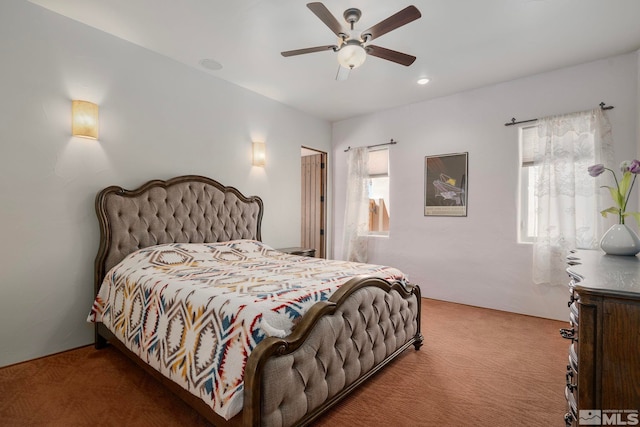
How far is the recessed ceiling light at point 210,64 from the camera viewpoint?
3.20m

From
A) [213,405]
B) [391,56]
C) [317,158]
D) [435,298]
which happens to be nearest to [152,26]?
[391,56]

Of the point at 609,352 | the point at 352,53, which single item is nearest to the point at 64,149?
the point at 352,53

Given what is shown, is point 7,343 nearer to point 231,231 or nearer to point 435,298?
point 231,231

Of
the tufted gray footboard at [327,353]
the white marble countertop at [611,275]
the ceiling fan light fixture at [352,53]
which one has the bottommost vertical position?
the tufted gray footboard at [327,353]

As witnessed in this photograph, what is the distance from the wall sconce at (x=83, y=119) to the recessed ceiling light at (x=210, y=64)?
1.17 metres

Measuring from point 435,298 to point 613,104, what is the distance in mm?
2901

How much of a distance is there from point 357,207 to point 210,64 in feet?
9.28

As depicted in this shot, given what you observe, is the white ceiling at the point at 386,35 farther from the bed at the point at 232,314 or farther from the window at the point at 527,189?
the bed at the point at 232,314

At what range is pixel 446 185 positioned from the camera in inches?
161

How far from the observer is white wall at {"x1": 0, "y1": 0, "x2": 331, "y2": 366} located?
7.41 feet

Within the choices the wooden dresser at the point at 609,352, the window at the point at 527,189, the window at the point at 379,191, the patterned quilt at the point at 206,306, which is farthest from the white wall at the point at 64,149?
the window at the point at 527,189

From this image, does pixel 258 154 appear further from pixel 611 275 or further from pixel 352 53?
pixel 611 275

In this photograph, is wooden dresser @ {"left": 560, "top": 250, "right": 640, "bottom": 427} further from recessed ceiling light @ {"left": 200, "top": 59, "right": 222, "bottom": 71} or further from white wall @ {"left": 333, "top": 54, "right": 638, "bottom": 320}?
recessed ceiling light @ {"left": 200, "top": 59, "right": 222, "bottom": 71}

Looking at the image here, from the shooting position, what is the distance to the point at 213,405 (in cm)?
137
